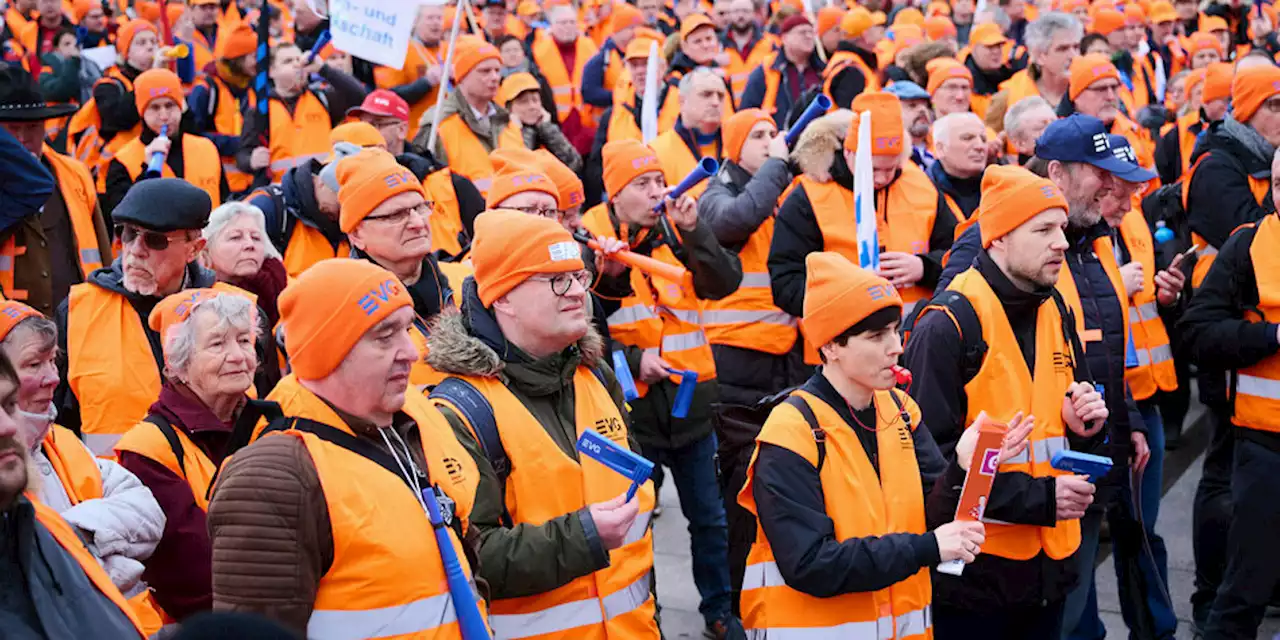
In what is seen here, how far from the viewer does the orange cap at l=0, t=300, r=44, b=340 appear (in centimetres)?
387

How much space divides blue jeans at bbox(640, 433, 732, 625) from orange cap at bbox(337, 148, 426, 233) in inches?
85.9

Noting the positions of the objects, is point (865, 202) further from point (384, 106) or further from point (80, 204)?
point (80, 204)

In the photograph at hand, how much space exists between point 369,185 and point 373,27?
3405 millimetres

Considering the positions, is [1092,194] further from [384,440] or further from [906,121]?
[384,440]

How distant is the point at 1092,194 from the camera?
18.3 ft

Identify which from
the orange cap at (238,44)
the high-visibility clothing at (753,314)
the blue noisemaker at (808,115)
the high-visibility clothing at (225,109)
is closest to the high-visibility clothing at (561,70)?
the orange cap at (238,44)

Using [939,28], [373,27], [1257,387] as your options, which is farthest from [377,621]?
[939,28]

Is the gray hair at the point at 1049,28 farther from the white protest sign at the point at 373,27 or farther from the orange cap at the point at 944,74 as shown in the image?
the white protest sign at the point at 373,27

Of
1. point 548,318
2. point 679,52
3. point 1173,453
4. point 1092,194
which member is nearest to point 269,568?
point 548,318

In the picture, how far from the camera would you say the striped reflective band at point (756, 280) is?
696 cm

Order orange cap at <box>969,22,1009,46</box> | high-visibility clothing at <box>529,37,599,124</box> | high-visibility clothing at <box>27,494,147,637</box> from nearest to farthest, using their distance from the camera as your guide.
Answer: high-visibility clothing at <box>27,494,147,637</box>
orange cap at <box>969,22,1009,46</box>
high-visibility clothing at <box>529,37,599,124</box>

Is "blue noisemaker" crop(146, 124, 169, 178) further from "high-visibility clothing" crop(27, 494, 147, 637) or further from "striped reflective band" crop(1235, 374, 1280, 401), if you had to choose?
"striped reflective band" crop(1235, 374, 1280, 401)

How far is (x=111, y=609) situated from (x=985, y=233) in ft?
11.0

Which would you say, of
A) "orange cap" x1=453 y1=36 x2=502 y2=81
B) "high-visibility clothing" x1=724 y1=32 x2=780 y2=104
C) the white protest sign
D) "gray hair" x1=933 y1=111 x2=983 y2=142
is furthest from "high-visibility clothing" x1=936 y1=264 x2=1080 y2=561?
"high-visibility clothing" x1=724 y1=32 x2=780 y2=104
